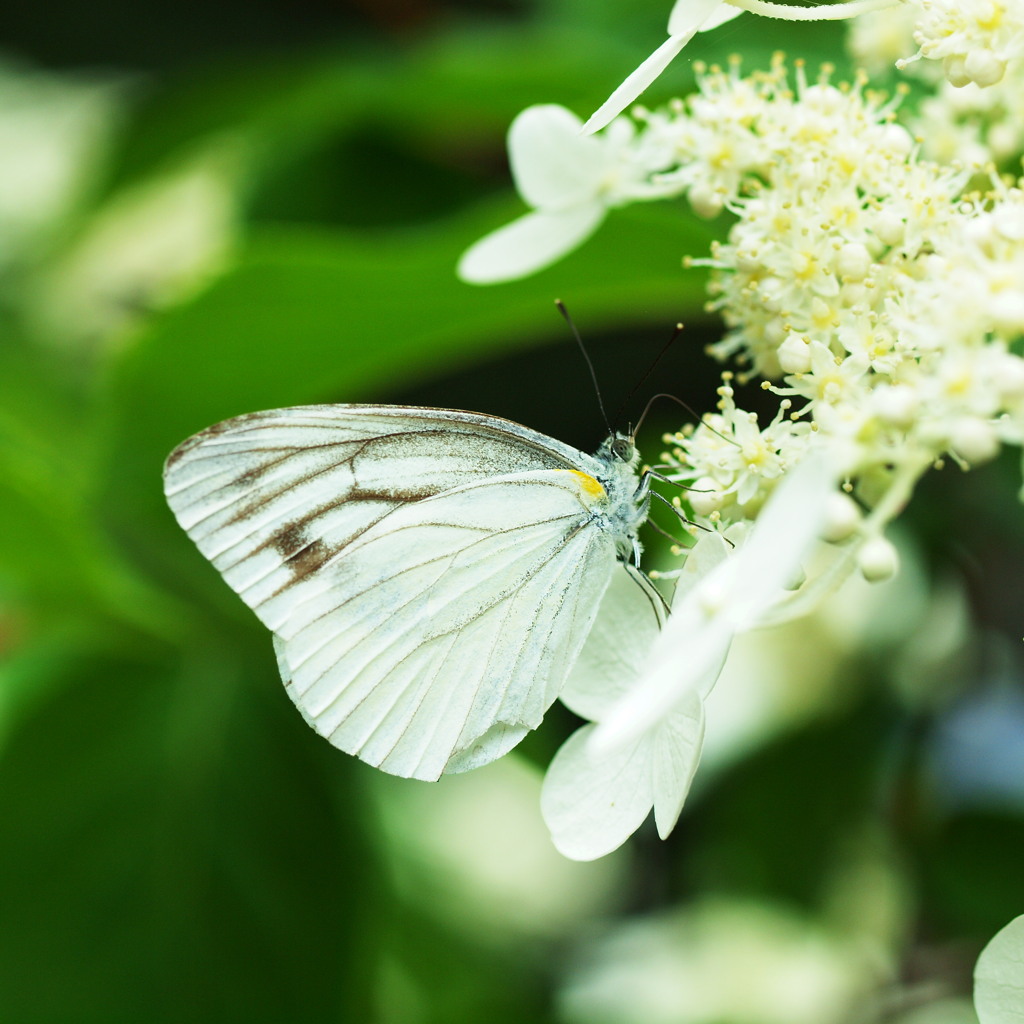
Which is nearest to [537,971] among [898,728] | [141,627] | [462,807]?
[462,807]

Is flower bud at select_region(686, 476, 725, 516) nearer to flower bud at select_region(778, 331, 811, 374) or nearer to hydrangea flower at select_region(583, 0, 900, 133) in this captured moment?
flower bud at select_region(778, 331, 811, 374)

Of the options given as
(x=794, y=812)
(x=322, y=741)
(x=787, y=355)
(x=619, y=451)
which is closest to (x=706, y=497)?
(x=787, y=355)

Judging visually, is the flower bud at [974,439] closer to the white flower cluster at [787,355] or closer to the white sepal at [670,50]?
the white flower cluster at [787,355]

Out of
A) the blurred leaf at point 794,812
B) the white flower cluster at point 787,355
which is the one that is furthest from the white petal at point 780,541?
the blurred leaf at point 794,812

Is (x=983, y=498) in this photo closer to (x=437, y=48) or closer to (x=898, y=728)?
(x=898, y=728)

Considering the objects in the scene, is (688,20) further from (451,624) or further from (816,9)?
(451,624)

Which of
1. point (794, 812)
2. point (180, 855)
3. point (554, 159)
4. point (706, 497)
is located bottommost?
point (794, 812)

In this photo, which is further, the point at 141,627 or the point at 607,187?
the point at 141,627
